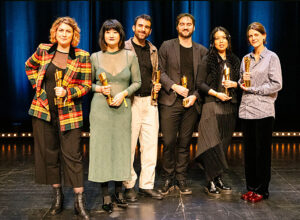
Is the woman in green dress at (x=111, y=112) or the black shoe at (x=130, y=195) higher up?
the woman in green dress at (x=111, y=112)

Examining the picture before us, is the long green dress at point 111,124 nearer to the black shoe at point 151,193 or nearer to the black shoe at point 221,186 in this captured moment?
the black shoe at point 151,193

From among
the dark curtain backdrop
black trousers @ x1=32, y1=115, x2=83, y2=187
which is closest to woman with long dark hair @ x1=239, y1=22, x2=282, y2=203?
black trousers @ x1=32, y1=115, x2=83, y2=187

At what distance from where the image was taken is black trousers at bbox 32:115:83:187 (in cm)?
320

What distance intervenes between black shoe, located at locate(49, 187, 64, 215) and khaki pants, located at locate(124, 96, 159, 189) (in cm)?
Result: 64

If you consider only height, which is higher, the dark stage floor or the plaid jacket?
the plaid jacket

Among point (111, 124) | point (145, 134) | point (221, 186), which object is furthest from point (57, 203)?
point (221, 186)

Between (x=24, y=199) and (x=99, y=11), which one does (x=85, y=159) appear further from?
(x=99, y=11)

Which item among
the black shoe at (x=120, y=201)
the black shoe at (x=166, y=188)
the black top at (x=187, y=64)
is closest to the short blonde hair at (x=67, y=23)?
the black top at (x=187, y=64)

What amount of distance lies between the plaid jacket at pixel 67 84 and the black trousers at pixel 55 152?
9 centimetres

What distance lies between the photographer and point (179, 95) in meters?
3.77

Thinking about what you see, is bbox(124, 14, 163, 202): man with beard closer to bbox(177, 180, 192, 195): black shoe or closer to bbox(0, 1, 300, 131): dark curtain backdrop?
bbox(177, 180, 192, 195): black shoe

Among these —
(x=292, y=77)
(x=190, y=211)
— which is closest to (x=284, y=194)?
(x=190, y=211)

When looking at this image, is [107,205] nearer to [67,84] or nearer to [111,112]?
[111,112]

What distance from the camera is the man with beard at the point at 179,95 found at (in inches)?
147
